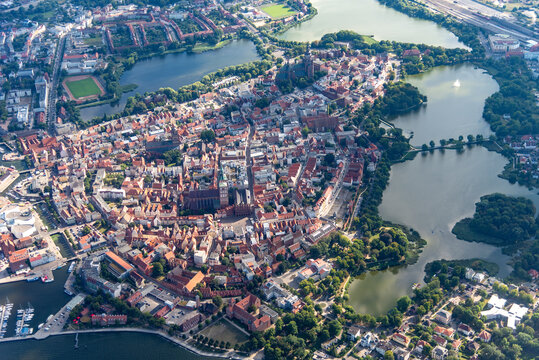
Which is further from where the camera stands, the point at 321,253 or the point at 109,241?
the point at 109,241

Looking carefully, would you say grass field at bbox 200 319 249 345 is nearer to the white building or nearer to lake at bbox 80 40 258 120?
lake at bbox 80 40 258 120

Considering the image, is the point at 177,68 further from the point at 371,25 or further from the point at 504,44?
the point at 504,44

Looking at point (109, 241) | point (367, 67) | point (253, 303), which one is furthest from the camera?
point (367, 67)

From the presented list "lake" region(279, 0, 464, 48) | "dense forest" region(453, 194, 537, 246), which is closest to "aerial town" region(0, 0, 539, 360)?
"dense forest" region(453, 194, 537, 246)

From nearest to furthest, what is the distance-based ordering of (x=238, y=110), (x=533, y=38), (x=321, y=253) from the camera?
(x=321, y=253) < (x=238, y=110) < (x=533, y=38)

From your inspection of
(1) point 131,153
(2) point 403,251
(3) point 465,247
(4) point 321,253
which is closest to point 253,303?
(4) point 321,253

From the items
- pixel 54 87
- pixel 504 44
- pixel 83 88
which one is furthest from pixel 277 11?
pixel 54 87

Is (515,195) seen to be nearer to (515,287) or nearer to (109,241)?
(515,287)
